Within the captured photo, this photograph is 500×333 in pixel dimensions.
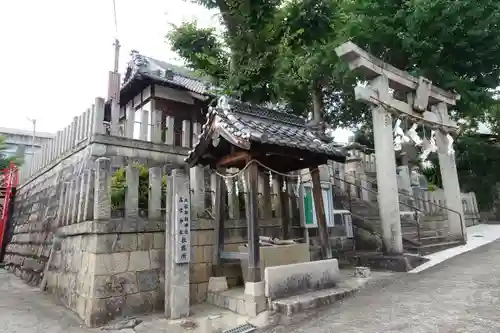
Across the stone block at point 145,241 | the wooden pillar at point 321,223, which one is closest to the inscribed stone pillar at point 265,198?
the wooden pillar at point 321,223

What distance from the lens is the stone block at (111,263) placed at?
5641 mm

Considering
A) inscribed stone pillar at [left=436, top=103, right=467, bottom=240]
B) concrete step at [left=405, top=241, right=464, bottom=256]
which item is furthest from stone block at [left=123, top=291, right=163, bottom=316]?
inscribed stone pillar at [left=436, top=103, right=467, bottom=240]

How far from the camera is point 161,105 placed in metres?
14.7

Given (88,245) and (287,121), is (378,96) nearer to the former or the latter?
(287,121)

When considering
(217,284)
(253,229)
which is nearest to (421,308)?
(253,229)

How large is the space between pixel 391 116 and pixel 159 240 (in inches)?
303

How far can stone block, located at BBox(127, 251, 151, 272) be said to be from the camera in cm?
605

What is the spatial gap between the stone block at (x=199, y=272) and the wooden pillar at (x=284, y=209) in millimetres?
2474

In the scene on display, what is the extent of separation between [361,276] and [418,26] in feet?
35.1

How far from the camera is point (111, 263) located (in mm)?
5789

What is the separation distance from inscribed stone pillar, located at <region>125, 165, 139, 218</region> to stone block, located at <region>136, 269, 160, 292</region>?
3.74ft

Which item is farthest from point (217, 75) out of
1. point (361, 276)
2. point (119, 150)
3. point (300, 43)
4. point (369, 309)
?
point (369, 309)

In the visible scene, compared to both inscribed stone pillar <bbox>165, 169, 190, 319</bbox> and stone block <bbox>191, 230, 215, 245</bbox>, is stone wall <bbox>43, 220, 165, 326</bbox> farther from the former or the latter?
stone block <bbox>191, 230, 215, 245</bbox>

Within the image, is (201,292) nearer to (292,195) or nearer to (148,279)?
(148,279)
